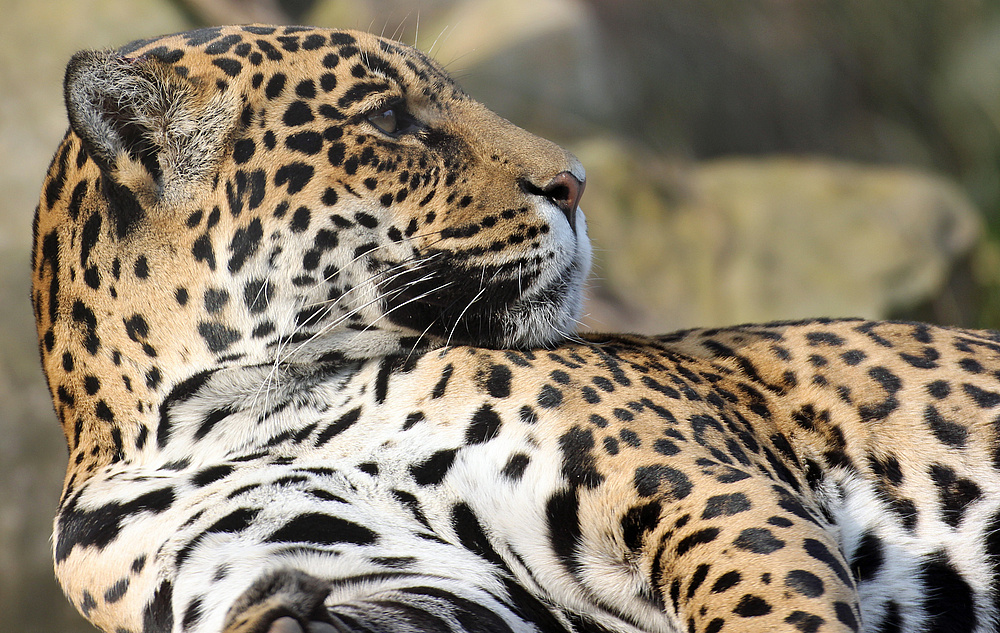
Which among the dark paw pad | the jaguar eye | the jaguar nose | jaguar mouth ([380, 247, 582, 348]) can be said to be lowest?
the dark paw pad

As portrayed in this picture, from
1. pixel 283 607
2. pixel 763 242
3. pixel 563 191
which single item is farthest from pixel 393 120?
pixel 763 242

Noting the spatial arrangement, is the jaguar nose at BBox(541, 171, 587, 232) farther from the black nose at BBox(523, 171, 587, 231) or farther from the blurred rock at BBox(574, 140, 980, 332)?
the blurred rock at BBox(574, 140, 980, 332)

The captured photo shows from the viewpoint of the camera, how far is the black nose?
405 cm

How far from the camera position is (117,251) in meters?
3.89

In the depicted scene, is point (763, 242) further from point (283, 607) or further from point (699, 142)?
point (283, 607)

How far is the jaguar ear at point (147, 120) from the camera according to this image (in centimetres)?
381

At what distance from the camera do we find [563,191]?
4.11 meters

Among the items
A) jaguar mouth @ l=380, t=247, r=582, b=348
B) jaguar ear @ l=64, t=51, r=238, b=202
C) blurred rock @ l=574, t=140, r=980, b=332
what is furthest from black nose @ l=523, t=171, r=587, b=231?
blurred rock @ l=574, t=140, r=980, b=332

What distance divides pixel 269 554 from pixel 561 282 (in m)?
1.62

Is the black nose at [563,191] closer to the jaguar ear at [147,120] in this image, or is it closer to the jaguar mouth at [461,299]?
the jaguar mouth at [461,299]

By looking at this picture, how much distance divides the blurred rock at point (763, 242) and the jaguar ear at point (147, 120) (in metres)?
7.85

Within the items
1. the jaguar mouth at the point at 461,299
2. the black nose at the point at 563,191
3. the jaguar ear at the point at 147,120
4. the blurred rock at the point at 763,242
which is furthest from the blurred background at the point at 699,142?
the black nose at the point at 563,191

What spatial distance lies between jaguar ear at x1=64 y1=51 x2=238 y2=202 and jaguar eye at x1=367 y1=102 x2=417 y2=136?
1.91ft

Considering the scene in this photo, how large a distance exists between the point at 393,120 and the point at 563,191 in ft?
2.60
